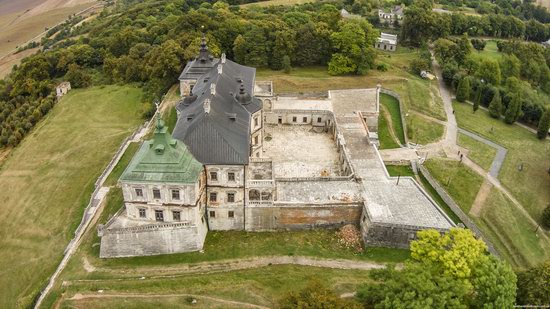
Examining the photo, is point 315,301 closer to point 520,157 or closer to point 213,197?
point 213,197

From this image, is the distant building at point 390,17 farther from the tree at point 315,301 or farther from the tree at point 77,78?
the tree at point 315,301

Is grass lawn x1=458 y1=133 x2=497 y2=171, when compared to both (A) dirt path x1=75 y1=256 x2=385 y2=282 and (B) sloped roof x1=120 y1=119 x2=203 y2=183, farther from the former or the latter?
(B) sloped roof x1=120 y1=119 x2=203 y2=183

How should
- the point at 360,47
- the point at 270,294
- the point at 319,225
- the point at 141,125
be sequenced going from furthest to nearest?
the point at 360,47 → the point at 141,125 → the point at 319,225 → the point at 270,294

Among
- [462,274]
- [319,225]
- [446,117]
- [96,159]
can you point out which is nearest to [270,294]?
[319,225]

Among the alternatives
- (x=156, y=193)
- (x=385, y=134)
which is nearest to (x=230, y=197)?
(x=156, y=193)

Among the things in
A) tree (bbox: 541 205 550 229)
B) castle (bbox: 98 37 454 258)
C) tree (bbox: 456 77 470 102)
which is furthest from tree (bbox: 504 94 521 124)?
castle (bbox: 98 37 454 258)

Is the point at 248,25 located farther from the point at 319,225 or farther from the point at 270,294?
the point at 270,294

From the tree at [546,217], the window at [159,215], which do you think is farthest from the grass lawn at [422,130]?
the window at [159,215]
